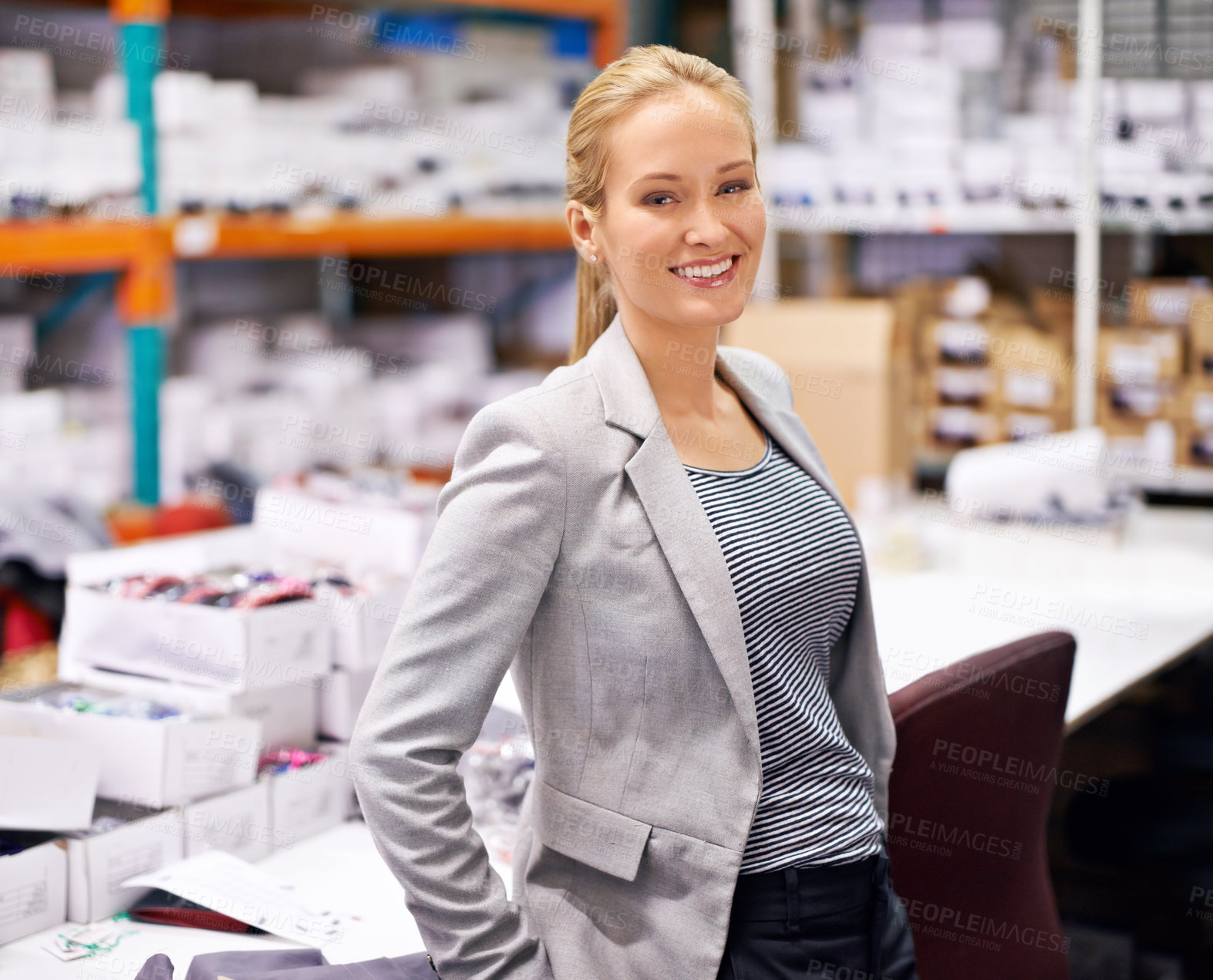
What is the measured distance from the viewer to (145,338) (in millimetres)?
3031

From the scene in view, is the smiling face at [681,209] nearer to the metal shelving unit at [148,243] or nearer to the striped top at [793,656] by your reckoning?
the striped top at [793,656]

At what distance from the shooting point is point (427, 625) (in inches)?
43.4

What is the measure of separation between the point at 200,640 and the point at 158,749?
0.55 ft

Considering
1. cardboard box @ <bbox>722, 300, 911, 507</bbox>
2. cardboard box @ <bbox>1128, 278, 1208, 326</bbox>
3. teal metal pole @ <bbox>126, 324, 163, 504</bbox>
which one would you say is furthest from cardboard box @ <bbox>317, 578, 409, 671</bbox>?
cardboard box @ <bbox>1128, 278, 1208, 326</bbox>

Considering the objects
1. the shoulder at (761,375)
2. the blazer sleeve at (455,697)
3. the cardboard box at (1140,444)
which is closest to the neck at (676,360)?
the shoulder at (761,375)

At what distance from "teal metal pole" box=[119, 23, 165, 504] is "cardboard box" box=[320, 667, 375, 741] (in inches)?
62.1

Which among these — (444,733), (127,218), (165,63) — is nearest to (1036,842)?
(444,733)

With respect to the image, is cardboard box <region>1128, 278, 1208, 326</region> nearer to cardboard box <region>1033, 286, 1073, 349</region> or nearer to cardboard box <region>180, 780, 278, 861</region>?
cardboard box <region>1033, 286, 1073, 349</region>

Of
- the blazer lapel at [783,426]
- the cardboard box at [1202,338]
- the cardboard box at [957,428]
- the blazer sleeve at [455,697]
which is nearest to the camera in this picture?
the blazer sleeve at [455,697]

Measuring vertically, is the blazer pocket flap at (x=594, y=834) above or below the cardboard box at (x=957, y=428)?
above

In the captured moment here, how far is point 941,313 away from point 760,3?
117cm

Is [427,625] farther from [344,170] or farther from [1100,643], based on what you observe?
[344,170]

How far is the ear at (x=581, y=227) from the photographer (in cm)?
129

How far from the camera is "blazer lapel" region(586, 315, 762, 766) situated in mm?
1157
